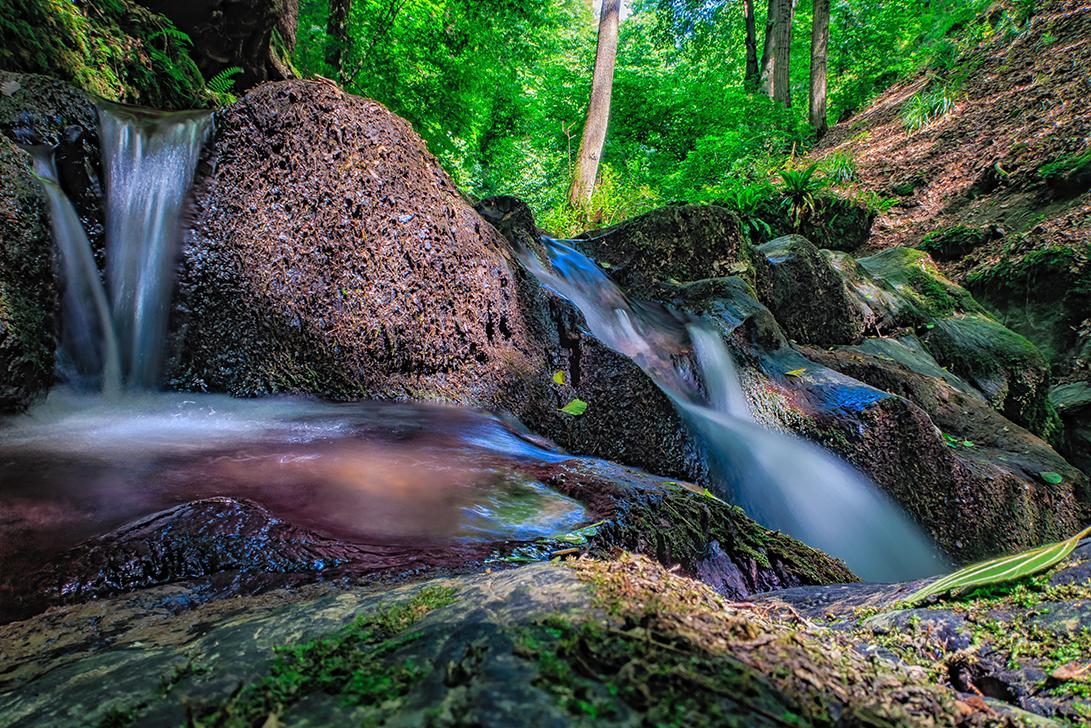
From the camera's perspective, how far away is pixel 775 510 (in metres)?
4.19

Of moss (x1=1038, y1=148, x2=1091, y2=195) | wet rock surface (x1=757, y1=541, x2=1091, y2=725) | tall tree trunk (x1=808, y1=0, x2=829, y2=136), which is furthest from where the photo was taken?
tall tree trunk (x1=808, y1=0, x2=829, y2=136)

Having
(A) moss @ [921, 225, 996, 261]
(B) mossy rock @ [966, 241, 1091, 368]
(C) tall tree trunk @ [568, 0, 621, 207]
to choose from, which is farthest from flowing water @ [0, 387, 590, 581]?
(A) moss @ [921, 225, 996, 261]

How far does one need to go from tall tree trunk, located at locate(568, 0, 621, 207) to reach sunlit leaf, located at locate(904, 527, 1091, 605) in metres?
9.97

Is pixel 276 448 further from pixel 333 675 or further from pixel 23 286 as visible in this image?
pixel 333 675

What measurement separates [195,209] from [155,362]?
3.31ft

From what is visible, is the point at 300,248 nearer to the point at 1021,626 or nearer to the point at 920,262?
the point at 1021,626

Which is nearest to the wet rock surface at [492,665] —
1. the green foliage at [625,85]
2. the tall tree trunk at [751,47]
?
the green foliage at [625,85]

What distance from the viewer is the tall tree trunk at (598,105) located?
10953mm

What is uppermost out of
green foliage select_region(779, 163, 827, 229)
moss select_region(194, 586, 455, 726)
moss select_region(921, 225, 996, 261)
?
green foliage select_region(779, 163, 827, 229)

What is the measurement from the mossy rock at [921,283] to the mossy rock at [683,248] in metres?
2.97

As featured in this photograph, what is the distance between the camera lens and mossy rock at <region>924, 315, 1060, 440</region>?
7.46 meters

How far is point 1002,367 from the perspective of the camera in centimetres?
769

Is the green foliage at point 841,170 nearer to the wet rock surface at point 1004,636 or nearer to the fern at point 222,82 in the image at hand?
the fern at point 222,82

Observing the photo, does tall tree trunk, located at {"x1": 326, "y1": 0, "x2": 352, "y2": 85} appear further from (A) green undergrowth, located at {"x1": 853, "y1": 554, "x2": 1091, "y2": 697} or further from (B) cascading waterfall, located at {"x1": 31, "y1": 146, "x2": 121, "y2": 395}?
(A) green undergrowth, located at {"x1": 853, "y1": 554, "x2": 1091, "y2": 697}
